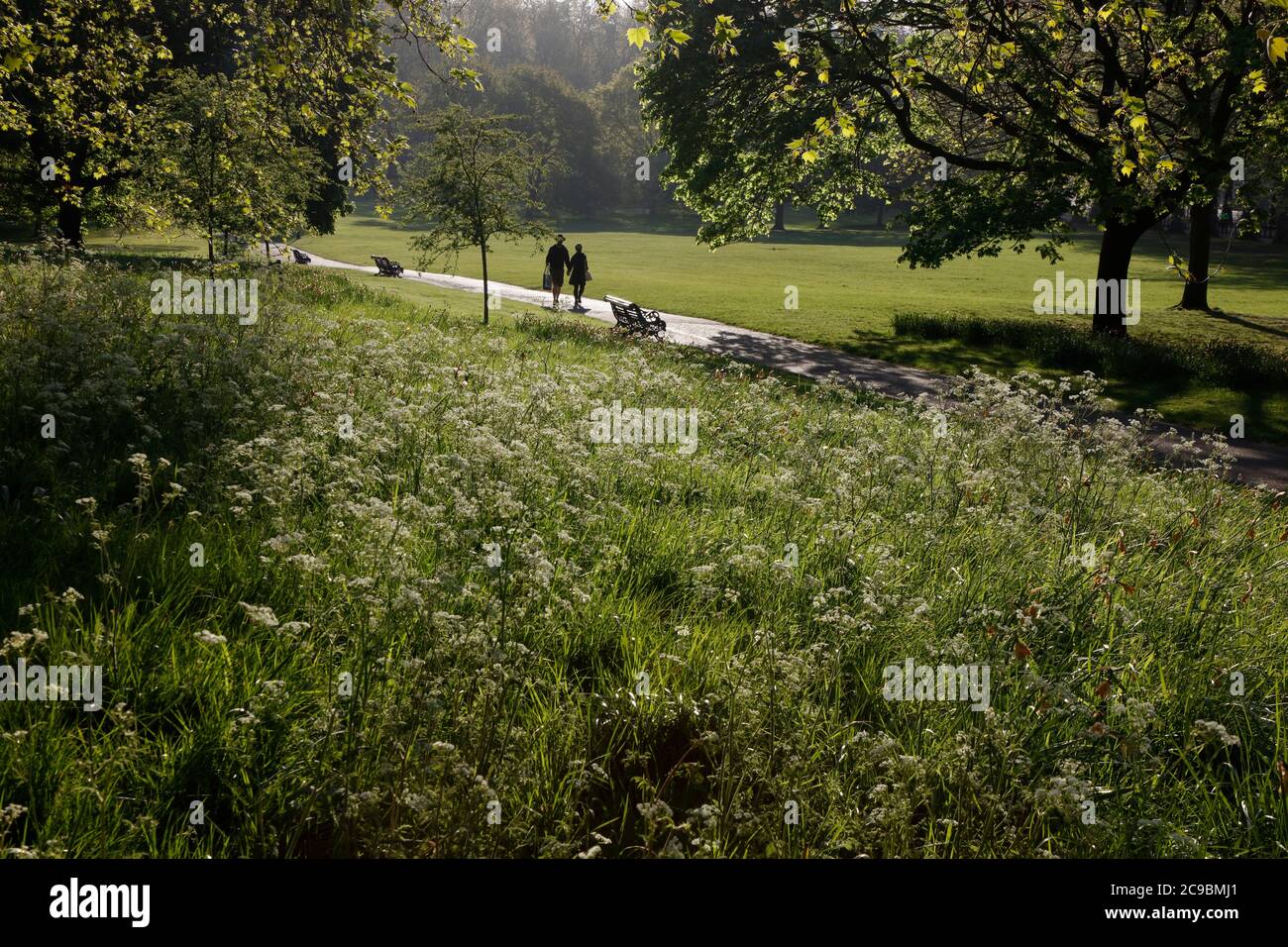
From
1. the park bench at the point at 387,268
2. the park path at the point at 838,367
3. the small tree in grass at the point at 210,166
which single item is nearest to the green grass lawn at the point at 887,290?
the park path at the point at 838,367

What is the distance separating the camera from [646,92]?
25281 mm

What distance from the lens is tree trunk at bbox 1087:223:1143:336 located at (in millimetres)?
24000

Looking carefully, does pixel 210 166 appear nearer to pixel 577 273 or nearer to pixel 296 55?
pixel 296 55

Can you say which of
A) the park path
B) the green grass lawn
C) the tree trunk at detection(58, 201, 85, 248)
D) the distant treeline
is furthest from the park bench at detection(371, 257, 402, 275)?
the distant treeline

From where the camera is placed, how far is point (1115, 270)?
2483 centimetres

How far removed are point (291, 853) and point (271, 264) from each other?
559 inches

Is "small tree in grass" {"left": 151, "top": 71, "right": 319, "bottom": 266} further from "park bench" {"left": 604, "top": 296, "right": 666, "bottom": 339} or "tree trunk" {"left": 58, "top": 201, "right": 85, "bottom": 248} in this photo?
"tree trunk" {"left": 58, "top": 201, "right": 85, "bottom": 248}

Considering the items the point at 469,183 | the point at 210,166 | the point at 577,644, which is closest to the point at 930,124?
the point at 469,183

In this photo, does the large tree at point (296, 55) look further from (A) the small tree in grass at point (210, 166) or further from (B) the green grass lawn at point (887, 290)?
(B) the green grass lawn at point (887, 290)

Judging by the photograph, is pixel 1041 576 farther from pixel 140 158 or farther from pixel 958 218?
pixel 140 158

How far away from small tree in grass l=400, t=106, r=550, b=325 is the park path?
542 centimetres

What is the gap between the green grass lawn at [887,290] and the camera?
62.3 ft

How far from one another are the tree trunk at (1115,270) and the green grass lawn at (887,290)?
1.02m

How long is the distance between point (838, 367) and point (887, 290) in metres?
24.0
